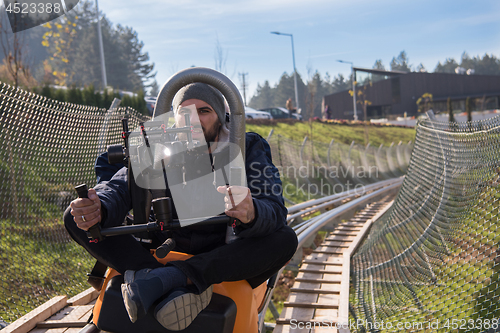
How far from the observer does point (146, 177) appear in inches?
81.4

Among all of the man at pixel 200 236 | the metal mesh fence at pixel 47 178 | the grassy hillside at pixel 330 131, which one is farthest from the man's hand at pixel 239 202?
the grassy hillside at pixel 330 131

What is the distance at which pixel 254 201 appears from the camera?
201 cm

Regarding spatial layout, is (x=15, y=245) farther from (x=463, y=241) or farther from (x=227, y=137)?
(x=463, y=241)

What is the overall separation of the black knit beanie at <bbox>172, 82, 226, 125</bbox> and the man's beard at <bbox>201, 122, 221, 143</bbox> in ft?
0.24

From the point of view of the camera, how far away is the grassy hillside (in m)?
18.7

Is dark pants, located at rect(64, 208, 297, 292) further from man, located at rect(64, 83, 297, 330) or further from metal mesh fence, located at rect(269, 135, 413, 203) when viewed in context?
metal mesh fence, located at rect(269, 135, 413, 203)

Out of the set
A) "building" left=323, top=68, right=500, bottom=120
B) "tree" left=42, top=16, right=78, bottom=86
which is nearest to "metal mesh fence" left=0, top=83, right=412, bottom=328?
"tree" left=42, top=16, right=78, bottom=86

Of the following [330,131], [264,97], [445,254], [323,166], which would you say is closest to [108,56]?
[330,131]

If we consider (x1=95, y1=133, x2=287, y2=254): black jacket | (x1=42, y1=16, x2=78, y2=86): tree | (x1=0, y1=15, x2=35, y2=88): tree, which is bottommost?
(x1=95, y1=133, x2=287, y2=254): black jacket

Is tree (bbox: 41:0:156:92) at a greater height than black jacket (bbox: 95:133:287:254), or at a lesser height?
greater

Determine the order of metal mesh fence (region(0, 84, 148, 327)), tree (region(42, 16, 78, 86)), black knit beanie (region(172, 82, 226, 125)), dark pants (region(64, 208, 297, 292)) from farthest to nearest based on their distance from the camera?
tree (region(42, 16, 78, 86))
metal mesh fence (region(0, 84, 148, 327))
black knit beanie (region(172, 82, 226, 125))
dark pants (region(64, 208, 297, 292))

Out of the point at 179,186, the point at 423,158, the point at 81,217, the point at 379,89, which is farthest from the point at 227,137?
the point at 379,89

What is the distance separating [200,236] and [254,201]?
446 mm

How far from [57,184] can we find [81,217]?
8.85 feet
